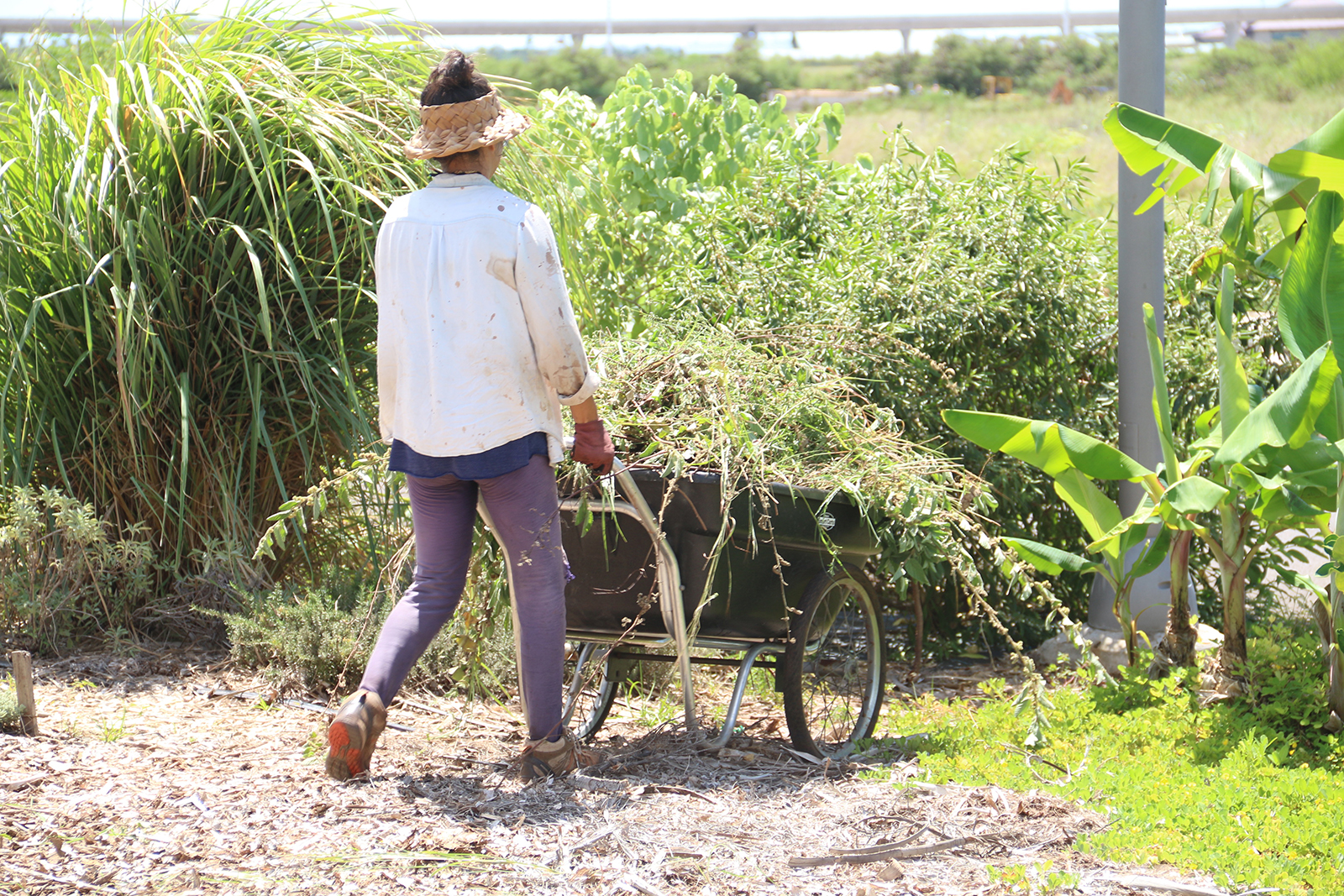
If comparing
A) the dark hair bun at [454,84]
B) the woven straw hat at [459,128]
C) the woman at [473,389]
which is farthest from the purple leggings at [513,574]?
the dark hair bun at [454,84]

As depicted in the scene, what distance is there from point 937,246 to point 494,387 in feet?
7.16

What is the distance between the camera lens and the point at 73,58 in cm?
484

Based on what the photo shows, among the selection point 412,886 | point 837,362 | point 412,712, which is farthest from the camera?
point 837,362

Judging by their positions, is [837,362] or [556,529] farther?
[837,362]

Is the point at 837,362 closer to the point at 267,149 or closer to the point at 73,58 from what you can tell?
the point at 267,149

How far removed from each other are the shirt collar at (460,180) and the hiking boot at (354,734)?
1.19 meters

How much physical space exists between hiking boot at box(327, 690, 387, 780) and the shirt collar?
1194 millimetres

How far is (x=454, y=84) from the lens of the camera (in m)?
2.77

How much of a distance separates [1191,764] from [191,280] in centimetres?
341

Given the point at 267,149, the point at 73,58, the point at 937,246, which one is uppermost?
the point at 73,58

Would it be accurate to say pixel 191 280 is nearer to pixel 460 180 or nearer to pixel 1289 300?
pixel 460 180

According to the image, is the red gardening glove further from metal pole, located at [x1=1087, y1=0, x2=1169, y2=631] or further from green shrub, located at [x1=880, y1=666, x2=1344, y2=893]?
metal pole, located at [x1=1087, y1=0, x2=1169, y2=631]

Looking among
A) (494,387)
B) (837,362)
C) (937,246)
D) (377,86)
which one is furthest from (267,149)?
(937,246)

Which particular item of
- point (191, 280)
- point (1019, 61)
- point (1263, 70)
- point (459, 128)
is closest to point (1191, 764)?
point (459, 128)
